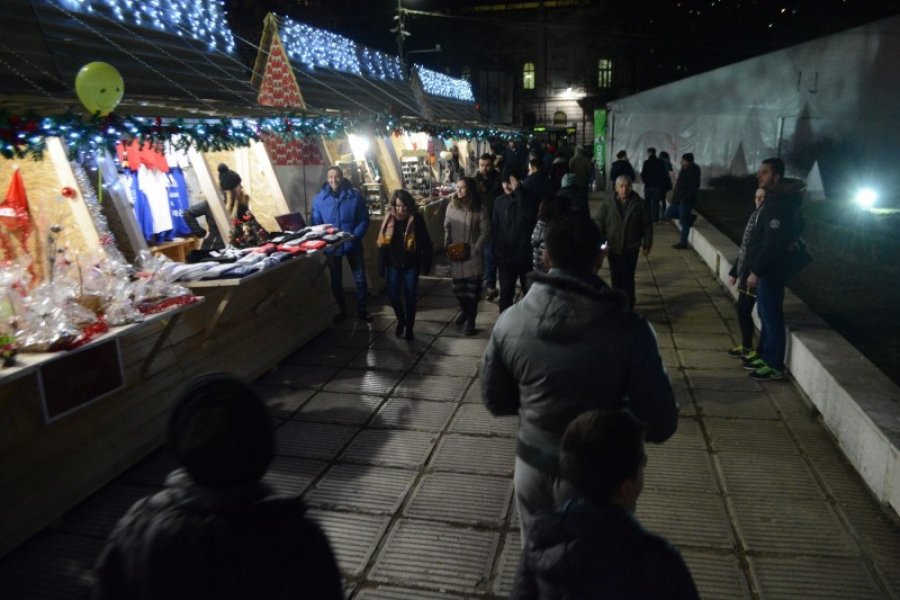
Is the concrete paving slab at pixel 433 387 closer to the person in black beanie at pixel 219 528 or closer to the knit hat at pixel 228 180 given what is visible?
the knit hat at pixel 228 180

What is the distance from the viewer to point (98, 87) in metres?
4.77

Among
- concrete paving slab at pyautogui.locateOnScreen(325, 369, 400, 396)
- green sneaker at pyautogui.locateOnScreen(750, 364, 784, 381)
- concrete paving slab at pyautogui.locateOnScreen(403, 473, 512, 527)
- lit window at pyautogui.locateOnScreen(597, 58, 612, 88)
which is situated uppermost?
lit window at pyautogui.locateOnScreen(597, 58, 612, 88)

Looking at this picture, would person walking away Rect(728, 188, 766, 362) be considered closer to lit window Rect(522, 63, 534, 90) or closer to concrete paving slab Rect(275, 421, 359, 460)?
concrete paving slab Rect(275, 421, 359, 460)

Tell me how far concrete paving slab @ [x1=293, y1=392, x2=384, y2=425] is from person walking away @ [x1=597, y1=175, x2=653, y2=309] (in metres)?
3.35

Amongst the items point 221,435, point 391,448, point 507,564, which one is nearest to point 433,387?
point 391,448

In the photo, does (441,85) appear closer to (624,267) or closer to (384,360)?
(624,267)

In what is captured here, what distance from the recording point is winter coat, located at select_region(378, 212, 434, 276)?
755 cm

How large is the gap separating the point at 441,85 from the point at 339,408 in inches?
688

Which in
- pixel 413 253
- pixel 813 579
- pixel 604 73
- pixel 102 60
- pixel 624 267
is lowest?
pixel 813 579

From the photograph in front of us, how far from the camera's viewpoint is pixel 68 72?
696 cm

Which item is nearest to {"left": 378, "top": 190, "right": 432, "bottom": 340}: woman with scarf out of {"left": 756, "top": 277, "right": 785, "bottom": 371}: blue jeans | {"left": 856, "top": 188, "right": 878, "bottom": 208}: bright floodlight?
{"left": 756, "top": 277, "right": 785, "bottom": 371}: blue jeans

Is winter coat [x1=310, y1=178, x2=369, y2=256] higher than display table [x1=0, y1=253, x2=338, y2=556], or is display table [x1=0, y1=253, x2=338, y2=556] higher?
winter coat [x1=310, y1=178, x2=369, y2=256]

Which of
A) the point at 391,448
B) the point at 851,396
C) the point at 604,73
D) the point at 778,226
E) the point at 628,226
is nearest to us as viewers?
the point at 851,396

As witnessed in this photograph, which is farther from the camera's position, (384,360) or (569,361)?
(384,360)
